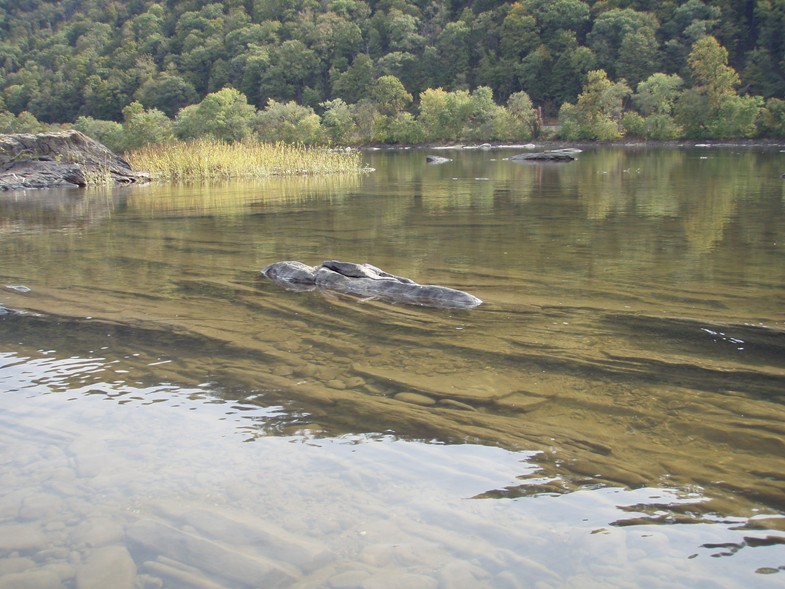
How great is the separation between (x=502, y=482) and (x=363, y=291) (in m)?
4.41

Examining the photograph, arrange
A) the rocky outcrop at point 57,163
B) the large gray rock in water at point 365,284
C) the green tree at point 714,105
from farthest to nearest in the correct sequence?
the green tree at point 714,105 < the rocky outcrop at point 57,163 < the large gray rock in water at point 365,284

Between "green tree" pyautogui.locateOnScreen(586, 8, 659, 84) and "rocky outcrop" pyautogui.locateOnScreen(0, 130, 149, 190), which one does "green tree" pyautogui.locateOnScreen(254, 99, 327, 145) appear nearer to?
"rocky outcrop" pyautogui.locateOnScreen(0, 130, 149, 190)

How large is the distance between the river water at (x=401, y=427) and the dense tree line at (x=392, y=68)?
46.8 metres

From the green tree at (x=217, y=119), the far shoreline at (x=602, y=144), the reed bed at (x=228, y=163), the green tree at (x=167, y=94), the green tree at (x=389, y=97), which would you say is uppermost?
the green tree at (x=167, y=94)

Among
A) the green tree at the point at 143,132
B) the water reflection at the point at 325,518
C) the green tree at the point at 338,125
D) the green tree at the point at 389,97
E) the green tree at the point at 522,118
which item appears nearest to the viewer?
the water reflection at the point at 325,518

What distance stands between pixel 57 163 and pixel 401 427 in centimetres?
2928

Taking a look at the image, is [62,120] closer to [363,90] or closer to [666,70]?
[363,90]

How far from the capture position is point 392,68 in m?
111

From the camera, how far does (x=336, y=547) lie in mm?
3018

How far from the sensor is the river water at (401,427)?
2949 mm

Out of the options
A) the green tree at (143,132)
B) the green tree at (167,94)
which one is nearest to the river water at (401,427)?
the green tree at (143,132)

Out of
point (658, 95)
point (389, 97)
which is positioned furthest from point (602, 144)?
point (389, 97)

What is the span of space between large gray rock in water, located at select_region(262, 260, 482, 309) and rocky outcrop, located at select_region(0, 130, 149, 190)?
2266cm

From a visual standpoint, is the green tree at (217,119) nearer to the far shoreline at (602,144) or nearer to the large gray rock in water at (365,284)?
the far shoreline at (602,144)
